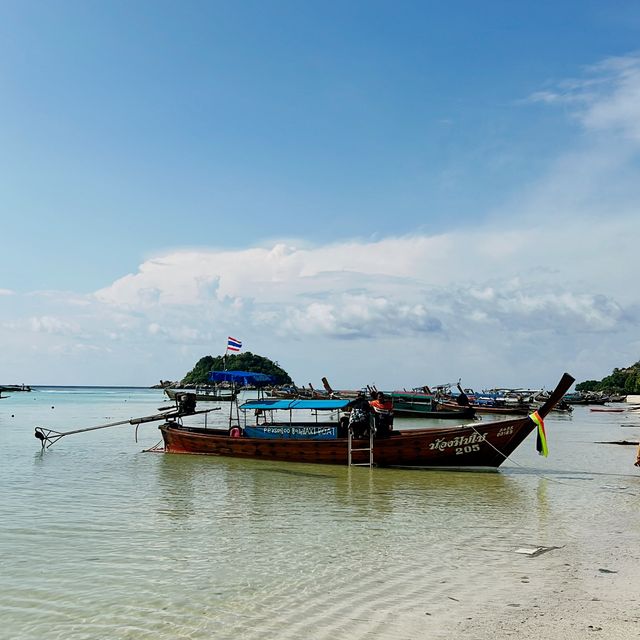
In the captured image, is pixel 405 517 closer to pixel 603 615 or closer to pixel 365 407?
pixel 603 615

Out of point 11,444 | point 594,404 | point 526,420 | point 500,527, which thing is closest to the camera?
point 500,527

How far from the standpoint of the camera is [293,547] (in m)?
10.3

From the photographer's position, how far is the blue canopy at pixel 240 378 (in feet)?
80.5

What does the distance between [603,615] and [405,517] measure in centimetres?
627

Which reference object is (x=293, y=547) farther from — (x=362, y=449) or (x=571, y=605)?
(x=362, y=449)

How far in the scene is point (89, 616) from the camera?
7215 mm

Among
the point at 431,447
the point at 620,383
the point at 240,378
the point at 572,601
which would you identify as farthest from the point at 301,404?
the point at 620,383

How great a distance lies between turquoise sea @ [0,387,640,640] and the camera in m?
7.05

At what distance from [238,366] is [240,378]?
4820 inches

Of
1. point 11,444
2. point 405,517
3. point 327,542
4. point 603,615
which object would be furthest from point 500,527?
point 11,444

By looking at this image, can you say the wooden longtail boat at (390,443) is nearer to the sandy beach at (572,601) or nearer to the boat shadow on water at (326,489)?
the boat shadow on water at (326,489)

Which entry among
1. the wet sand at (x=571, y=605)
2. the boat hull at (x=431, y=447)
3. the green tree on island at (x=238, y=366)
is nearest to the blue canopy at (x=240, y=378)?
the boat hull at (x=431, y=447)

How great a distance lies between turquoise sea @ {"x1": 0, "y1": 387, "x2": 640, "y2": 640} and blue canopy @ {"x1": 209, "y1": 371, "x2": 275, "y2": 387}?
17.2 ft

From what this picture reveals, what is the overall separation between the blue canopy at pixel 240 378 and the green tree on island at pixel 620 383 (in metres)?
95.2
